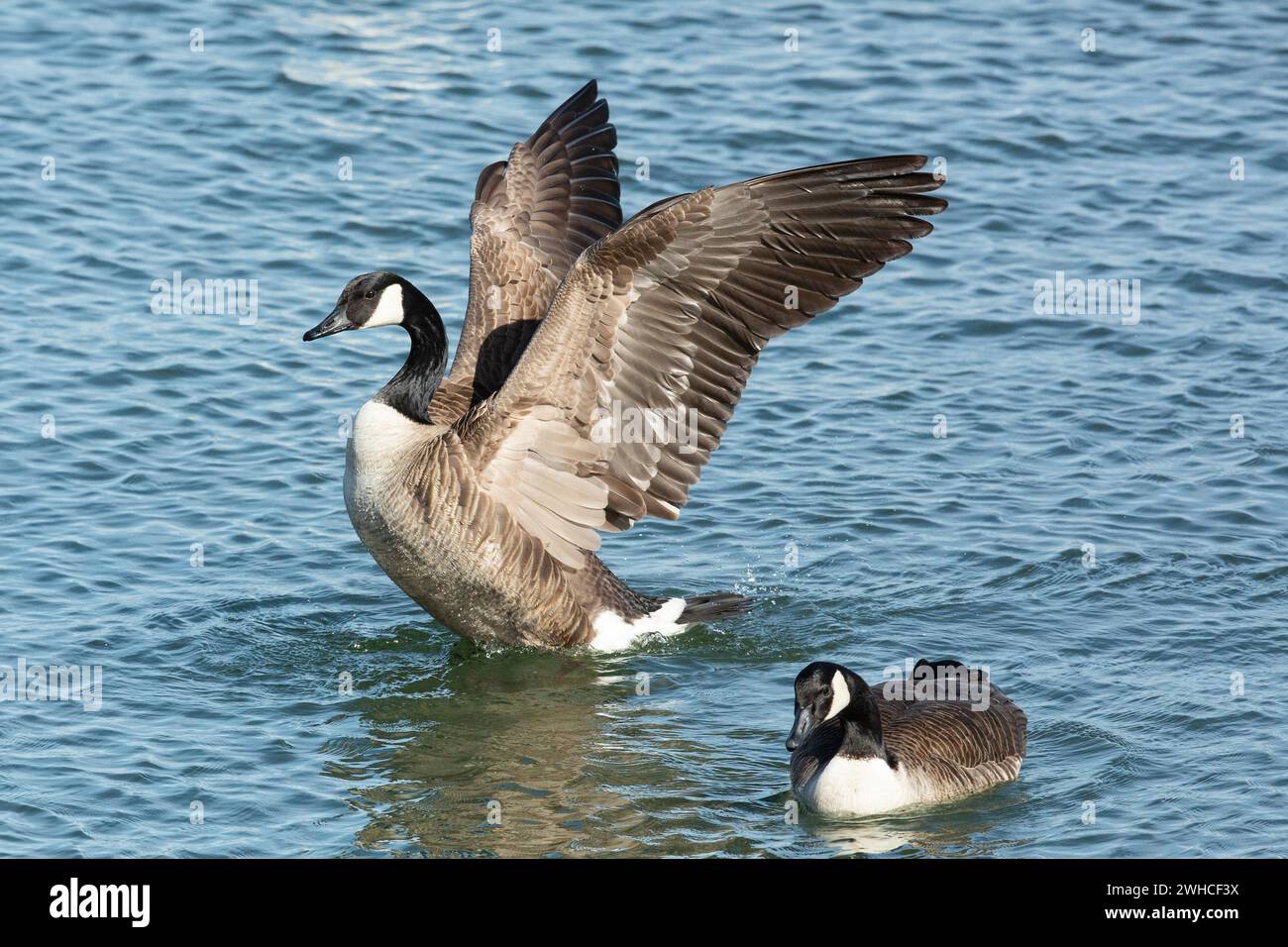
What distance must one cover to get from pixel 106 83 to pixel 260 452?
727 centimetres

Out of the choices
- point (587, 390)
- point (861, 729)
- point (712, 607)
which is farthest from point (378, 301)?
point (861, 729)

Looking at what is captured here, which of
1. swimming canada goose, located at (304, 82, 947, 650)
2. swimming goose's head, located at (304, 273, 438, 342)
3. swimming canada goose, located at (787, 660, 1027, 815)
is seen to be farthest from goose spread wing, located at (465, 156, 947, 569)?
swimming canada goose, located at (787, 660, 1027, 815)

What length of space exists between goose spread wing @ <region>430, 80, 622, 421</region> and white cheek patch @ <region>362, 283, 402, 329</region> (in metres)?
0.87

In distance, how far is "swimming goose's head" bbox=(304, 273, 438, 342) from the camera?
1064 centimetres

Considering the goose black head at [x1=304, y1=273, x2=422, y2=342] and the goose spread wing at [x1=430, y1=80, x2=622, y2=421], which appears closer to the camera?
the goose black head at [x1=304, y1=273, x2=422, y2=342]

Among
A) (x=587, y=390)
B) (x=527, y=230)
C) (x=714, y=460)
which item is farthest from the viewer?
(x=714, y=460)

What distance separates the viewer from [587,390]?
1062 cm

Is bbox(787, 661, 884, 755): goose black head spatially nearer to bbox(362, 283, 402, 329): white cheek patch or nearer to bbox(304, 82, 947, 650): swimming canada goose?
bbox(304, 82, 947, 650): swimming canada goose

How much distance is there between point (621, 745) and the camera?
10117 millimetres

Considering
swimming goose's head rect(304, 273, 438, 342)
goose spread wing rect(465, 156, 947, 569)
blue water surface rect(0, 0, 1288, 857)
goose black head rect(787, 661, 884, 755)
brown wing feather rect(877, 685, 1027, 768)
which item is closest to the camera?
goose black head rect(787, 661, 884, 755)

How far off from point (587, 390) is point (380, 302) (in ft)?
4.24

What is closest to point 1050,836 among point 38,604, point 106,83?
point 38,604

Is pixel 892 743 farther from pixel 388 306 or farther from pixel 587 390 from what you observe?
pixel 388 306

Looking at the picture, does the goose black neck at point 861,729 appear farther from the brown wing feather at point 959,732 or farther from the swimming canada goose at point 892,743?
the brown wing feather at point 959,732
